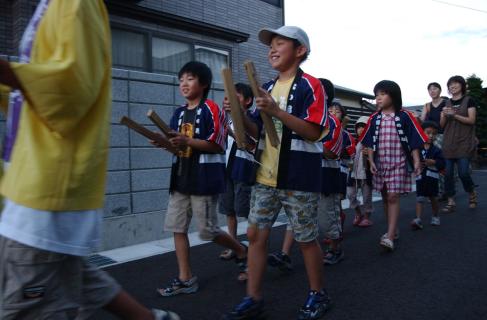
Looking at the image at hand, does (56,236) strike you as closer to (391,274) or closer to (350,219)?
(391,274)

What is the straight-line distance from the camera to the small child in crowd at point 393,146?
4324 millimetres

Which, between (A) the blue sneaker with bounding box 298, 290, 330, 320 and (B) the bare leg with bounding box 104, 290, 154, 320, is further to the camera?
(A) the blue sneaker with bounding box 298, 290, 330, 320

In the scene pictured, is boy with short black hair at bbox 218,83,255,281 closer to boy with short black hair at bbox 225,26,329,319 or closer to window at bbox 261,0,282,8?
boy with short black hair at bbox 225,26,329,319

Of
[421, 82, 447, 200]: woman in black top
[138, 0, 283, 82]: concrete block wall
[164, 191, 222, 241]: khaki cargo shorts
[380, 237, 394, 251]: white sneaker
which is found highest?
[138, 0, 283, 82]: concrete block wall

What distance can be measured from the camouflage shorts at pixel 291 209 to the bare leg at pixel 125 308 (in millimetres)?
1031

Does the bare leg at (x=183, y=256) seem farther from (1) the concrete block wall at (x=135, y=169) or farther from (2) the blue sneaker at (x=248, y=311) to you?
(1) the concrete block wall at (x=135, y=169)

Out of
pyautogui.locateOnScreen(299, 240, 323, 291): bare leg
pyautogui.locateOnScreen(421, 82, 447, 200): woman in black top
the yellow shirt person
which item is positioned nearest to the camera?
the yellow shirt person

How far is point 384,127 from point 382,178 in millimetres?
537

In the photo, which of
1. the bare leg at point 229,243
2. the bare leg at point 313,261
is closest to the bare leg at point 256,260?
the bare leg at point 313,261

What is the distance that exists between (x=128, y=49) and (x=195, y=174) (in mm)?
4747

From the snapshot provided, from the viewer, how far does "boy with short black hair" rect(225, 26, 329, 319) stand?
2605 millimetres

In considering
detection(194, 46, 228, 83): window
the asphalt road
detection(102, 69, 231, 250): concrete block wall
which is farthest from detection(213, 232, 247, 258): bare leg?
detection(194, 46, 228, 83): window

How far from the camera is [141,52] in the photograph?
7.44 m

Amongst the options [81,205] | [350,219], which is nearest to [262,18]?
[350,219]
